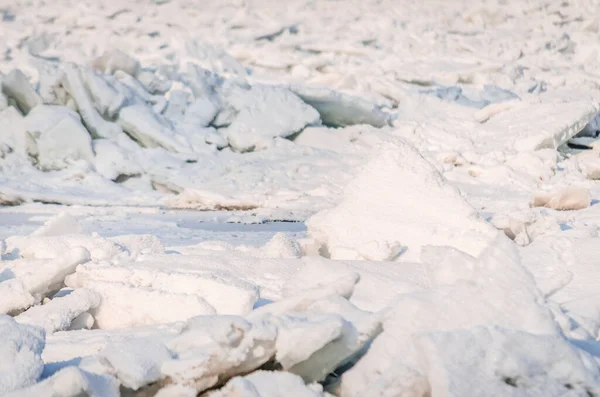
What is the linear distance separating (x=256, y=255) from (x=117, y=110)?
5416 millimetres

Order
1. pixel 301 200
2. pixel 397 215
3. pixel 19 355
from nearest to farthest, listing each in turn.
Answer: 1. pixel 19 355
2. pixel 397 215
3. pixel 301 200

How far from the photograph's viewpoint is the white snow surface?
1588 mm

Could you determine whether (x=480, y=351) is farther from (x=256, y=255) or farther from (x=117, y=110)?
(x=117, y=110)

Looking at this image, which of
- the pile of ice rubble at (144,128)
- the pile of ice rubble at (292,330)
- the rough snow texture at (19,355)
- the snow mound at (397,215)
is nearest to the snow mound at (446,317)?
the pile of ice rubble at (292,330)

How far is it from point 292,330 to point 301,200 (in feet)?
16.0

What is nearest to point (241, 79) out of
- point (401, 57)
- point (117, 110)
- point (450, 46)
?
point (117, 110)

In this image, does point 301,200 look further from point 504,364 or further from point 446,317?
point 504,364

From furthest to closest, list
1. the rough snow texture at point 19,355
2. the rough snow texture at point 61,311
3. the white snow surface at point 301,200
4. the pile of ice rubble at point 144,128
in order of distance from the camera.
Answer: the pile of ice rubble at point 144,128 < the rough snow texture at point 61,311 < the white snow surface at point 301,200 < the rough snow texture at point 19,355

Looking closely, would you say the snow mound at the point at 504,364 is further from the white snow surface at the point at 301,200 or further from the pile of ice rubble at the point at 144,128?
the pile of ice rubble at the point at 144,128

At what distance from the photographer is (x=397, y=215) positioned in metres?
3.48

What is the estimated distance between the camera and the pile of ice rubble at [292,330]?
1.51 metres

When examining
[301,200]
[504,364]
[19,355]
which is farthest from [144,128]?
[504,364]

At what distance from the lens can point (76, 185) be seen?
6805mm

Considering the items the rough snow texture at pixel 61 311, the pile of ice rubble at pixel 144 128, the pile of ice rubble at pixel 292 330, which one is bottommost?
the pile of ice rubble at pixel 144 128
